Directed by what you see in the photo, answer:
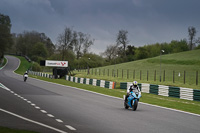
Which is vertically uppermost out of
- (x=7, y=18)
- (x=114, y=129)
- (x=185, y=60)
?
(x=7, y=18)

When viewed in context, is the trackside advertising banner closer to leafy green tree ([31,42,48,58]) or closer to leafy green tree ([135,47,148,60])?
leafy green tree ([135,47,148,60])

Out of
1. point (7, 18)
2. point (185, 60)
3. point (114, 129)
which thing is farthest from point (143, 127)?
point (7, 18)

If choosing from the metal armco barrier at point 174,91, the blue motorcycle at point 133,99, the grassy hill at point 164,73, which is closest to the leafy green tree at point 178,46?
the grassy hill at point 164,73

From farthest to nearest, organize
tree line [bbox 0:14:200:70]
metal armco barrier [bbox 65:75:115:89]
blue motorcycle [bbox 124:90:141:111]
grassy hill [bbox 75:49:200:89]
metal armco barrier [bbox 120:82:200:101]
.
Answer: tree line [bbox 0:14:200:70]
grassy hill [bbox 75:49:200:89]
metal armco barrier [bbox 65:75:115:89]
metal armco barrier [bbox 120:82:200:101]
blue motorcycle [bbox 124:90:141:111]

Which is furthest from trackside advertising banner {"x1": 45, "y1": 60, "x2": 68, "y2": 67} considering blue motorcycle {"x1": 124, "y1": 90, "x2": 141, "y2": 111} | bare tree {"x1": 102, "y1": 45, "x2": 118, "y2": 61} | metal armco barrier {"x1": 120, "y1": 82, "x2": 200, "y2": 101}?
bare tree {"x1": 102, "y1": 45, "x2": 118, "y2": 61}

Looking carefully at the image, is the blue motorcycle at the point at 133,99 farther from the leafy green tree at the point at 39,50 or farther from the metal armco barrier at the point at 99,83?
the leafy green tree at the point at 39,50

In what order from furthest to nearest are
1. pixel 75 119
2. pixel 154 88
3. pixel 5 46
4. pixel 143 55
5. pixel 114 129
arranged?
pixel 143 55 → pixel 5 46 → pixel 154 88 → pixel 75 119 → pixel 114 129

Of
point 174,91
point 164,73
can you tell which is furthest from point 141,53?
point 174,91

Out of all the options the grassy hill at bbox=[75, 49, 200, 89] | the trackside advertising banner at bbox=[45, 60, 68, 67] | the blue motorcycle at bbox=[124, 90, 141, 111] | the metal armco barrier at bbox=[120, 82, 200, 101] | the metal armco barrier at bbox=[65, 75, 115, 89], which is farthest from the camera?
the trackside advertising banner at bbox=[45, 60, 68, 67]

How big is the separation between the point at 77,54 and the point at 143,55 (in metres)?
27.7

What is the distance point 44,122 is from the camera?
414 inches

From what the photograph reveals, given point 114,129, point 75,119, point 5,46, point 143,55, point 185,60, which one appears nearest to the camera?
point 114,129

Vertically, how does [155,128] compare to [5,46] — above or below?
below

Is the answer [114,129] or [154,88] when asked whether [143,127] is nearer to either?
[114,129]
